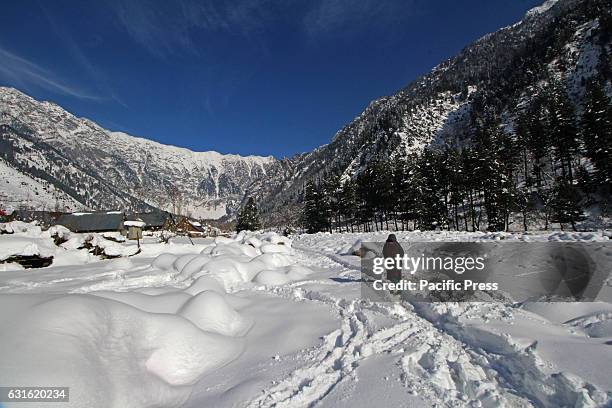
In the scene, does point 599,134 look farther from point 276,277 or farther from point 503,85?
point 503,85

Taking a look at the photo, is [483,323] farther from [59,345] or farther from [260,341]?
[59,345]

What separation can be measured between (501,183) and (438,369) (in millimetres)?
38771

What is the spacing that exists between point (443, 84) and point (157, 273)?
198055 mm

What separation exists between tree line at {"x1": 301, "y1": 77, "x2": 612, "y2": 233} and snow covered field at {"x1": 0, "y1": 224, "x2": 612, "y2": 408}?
35984 millimetres

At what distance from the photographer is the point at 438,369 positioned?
4711mm

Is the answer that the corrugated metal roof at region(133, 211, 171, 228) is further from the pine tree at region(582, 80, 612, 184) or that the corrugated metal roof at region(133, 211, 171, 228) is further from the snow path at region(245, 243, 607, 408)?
the pine tree at region(582, 80, 612, 184)

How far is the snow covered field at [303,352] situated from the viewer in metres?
3.91

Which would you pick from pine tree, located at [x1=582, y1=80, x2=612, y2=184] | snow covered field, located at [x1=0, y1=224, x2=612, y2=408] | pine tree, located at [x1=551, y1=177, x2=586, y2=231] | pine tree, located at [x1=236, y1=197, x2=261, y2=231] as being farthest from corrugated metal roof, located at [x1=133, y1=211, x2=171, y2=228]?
pine tree, located at [x1=582, y1=80, x2=612, y2=184]

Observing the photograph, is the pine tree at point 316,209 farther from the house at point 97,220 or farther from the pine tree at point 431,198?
the house at point 97,220

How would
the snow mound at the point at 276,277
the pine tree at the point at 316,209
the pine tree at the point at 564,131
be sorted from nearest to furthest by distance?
the snow mound at the point at 276,277 → the pine tree at the point at 564,131 → the pine tree at the point at 316,209

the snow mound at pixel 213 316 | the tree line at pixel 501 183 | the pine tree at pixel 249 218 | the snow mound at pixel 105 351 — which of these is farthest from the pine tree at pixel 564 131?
the snow mound at pixel 105 351

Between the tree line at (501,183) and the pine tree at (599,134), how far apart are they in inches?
3.6

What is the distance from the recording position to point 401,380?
4.43 metres

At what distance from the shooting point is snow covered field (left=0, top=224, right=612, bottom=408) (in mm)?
3914
